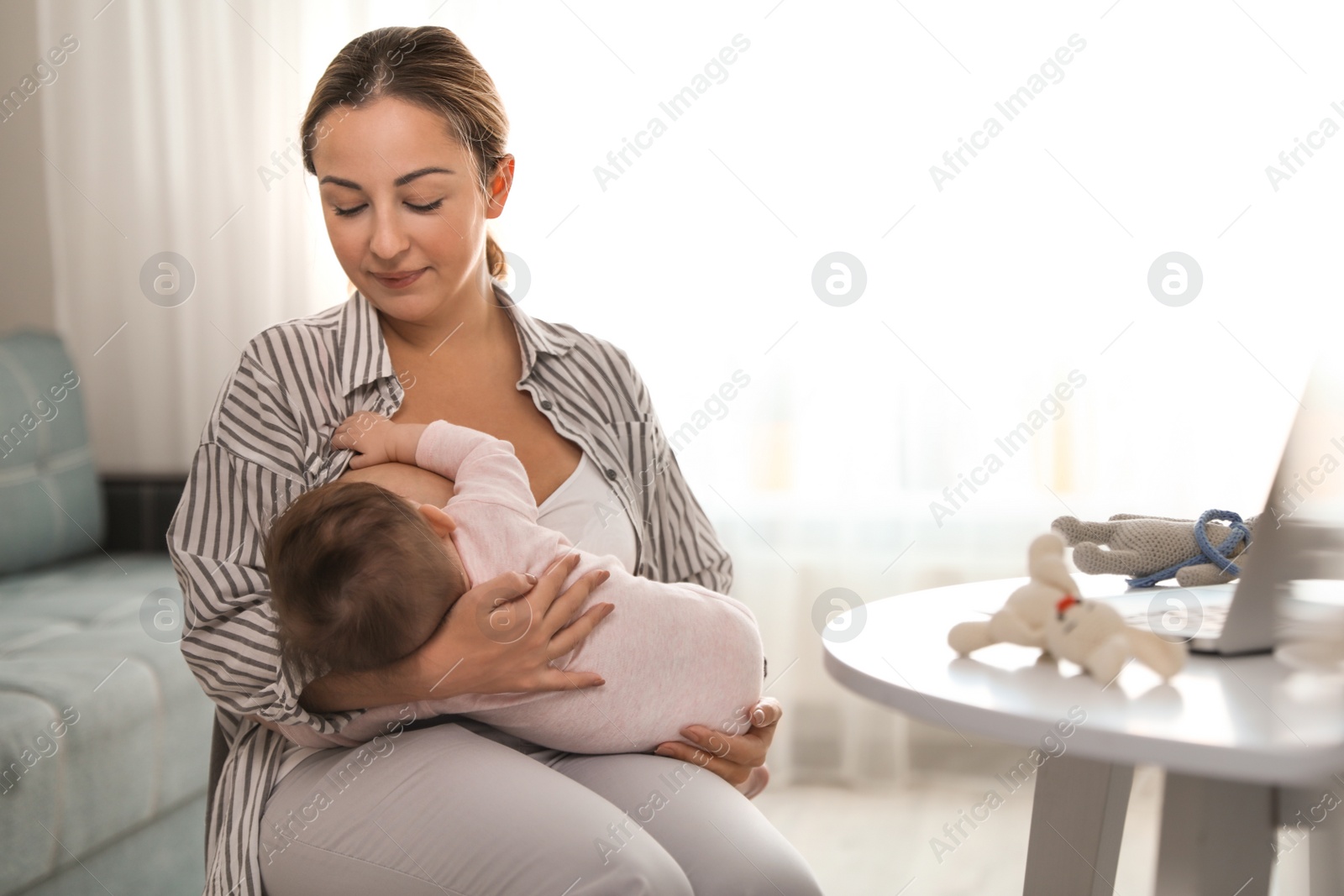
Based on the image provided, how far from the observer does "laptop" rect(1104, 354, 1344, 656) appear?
698 millimetres

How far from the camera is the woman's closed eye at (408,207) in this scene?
1253mm

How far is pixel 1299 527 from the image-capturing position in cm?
72

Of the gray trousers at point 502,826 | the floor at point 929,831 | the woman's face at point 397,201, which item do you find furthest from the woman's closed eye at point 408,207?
the floor at point 929,831

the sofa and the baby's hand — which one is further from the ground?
the baby's hand

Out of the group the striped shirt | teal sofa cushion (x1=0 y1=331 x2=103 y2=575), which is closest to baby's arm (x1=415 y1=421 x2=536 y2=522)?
the striped shirt

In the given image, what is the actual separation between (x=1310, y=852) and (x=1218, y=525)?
1.08 ft

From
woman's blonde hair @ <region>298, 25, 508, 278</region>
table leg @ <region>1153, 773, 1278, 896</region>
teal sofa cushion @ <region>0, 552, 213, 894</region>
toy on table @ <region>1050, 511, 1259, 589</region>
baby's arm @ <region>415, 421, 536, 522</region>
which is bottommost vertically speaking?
teal sofa cushion @ <region>0, 552, 213, 894</region>

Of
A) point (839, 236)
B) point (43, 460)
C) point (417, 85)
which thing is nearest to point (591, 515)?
point (417, 85)

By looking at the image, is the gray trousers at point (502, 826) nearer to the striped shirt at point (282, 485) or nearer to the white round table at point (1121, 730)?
the striped shirt at point (282, 485)

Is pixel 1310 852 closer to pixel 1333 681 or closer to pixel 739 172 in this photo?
pixel 1333 681

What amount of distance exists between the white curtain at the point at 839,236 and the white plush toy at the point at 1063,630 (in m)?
1.61

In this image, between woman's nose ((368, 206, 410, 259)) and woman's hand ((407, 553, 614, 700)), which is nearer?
woman's hand ((407, 553, 614, 700))

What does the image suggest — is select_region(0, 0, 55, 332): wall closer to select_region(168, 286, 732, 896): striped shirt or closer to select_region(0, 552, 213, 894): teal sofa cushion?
select_region(0, 552, 213, 894): teal sofa cushion

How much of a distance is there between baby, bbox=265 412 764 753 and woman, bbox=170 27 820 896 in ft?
0.08
